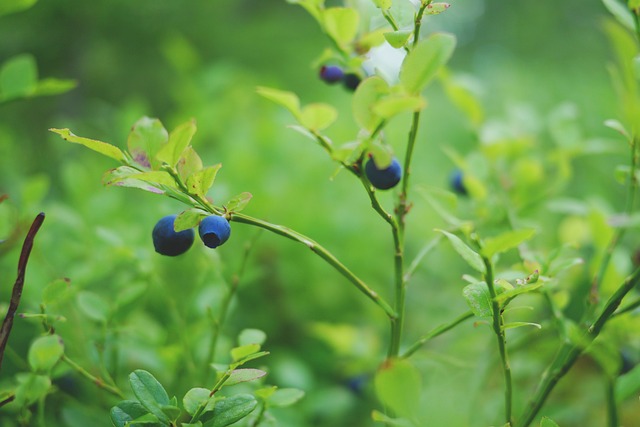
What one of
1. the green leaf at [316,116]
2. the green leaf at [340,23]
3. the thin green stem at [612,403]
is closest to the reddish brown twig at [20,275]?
the green leaf at [316,116]

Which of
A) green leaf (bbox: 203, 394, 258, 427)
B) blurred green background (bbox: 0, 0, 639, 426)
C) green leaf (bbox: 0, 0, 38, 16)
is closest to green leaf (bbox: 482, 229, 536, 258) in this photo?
blurred green background (bbox: 0, 0, 639, 426)

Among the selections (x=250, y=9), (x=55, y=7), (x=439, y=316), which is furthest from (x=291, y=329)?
(x=250, y=9)

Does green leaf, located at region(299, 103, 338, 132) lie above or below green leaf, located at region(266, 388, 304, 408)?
above

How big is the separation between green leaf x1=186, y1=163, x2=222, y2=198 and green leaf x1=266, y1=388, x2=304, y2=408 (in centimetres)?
24

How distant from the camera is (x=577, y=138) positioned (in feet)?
3.18

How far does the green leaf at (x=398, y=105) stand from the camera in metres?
0.45

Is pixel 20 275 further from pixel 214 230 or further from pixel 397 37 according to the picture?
pixel 397 37

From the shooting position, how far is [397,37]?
0.50 metres

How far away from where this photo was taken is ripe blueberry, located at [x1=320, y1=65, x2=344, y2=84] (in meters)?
0.72

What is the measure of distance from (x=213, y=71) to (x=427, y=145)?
109 centimetres

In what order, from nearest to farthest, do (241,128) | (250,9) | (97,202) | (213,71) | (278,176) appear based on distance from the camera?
(97,202)
(278,176)
(213,71)
(241,128)
(250,9)

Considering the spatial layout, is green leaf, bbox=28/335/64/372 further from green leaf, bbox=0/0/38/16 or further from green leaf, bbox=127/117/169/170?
green leaf, bbox=0/0/38/16

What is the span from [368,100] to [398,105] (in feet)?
0.19

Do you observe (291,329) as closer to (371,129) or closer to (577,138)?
(577,138)
